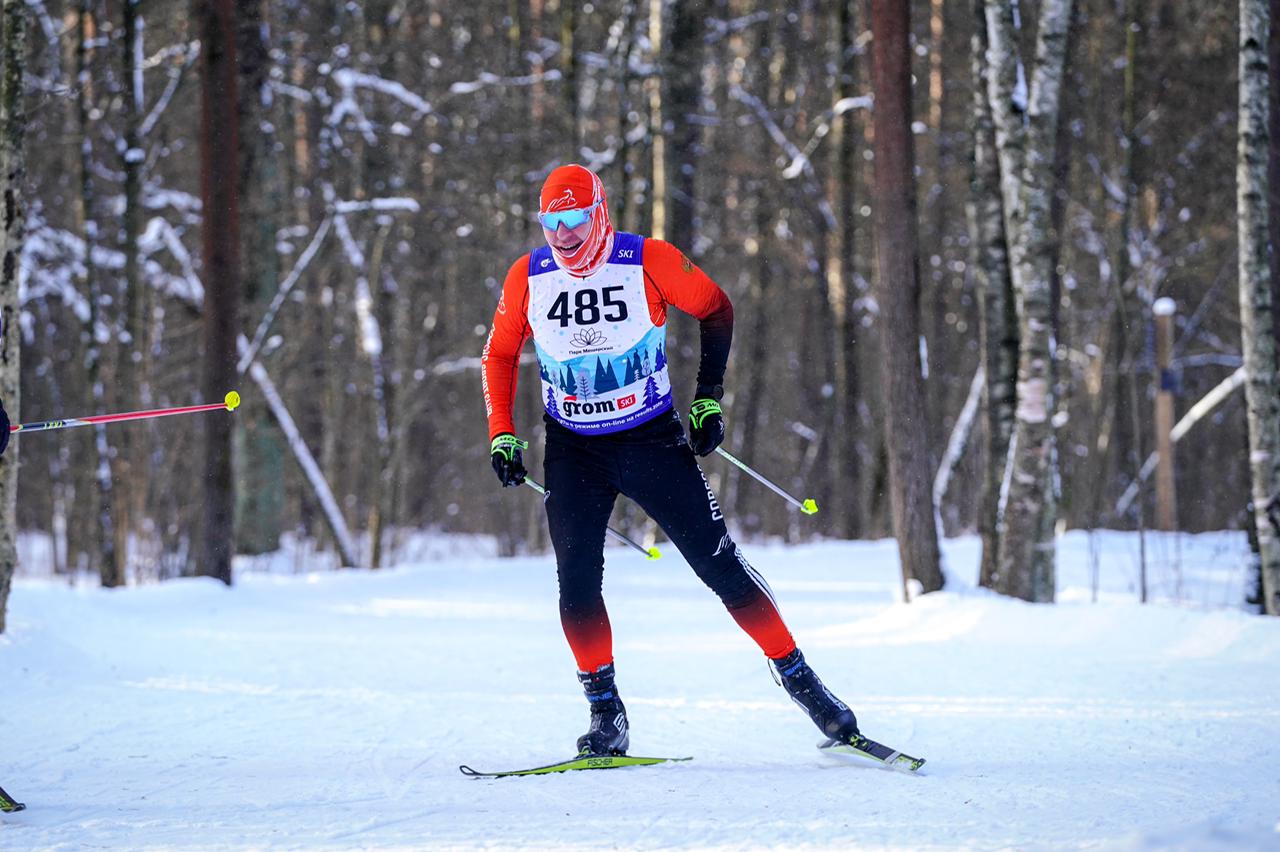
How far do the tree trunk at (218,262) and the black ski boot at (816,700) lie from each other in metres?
7.80

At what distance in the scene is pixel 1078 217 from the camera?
77.7ft

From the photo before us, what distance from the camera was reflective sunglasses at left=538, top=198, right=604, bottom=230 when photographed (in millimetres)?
4414

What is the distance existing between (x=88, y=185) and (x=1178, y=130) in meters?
17.1

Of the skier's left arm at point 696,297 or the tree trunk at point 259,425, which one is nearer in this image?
the skier's left arm at point 696,297

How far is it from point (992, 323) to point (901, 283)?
0.94 m

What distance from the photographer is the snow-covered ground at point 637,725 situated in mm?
3506

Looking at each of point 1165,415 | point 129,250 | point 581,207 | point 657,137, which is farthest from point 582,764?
point 657,137

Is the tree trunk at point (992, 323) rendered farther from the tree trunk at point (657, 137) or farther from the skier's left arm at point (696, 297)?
the tree trunk at point (657, 137)

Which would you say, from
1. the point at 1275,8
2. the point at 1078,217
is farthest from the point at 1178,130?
the point at 1275,8

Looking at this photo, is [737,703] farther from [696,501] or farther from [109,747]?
[109,747]

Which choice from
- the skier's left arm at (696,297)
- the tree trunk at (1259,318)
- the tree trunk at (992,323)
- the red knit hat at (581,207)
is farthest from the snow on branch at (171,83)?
the tree trunk at (1259,318)

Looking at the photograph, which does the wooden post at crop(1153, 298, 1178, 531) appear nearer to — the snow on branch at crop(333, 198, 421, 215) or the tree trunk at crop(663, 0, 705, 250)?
the tree trunk at crop(663, 0, 705, 250)

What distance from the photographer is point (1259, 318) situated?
8.32 m

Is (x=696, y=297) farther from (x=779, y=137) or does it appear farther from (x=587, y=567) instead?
(x=779, y=137)
